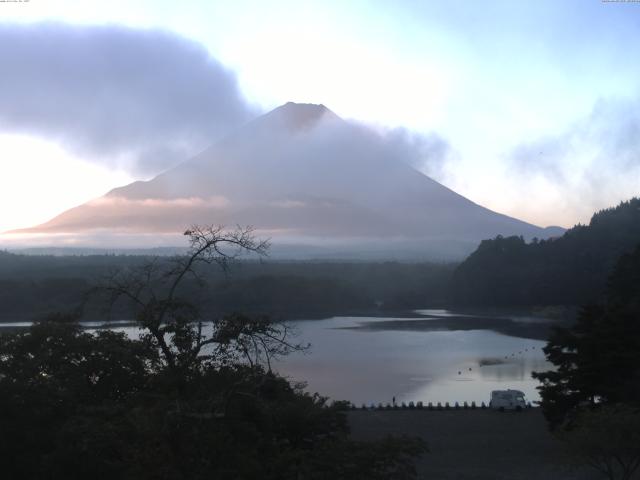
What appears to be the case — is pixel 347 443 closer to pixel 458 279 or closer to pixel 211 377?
pixel 211 377

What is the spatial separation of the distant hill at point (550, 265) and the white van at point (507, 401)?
2570 centimetres

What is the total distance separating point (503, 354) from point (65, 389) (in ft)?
60.7

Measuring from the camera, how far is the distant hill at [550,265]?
40.0 meters

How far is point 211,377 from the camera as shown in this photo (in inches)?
180

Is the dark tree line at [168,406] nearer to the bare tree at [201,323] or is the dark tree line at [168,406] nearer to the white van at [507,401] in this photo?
the bare tree at [201,323]

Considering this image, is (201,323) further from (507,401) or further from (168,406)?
(507,401)

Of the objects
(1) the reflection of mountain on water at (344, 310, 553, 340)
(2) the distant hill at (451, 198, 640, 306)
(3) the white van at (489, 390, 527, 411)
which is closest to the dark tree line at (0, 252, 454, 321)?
(2) the distant hill at (451, 198, 640, 306)

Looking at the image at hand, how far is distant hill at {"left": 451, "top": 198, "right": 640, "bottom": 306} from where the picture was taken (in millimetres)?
40000

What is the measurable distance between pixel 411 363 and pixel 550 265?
25.1 m

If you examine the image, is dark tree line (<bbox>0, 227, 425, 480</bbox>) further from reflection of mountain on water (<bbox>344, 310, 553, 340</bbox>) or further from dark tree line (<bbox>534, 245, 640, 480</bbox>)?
reflection of mountain on water (<bbox>344, 310, 553, 340</bbox>)


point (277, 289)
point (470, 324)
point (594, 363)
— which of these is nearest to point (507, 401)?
point (594, 363)

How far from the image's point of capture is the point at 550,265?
43.1m

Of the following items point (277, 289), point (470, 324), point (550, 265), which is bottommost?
point (470, 324)

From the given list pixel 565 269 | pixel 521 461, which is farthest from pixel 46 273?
pixel 521 461
